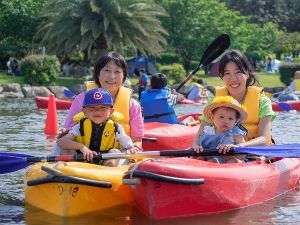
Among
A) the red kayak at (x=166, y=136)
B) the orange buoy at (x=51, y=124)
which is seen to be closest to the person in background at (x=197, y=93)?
the orange buoy at (x=51, y=124)

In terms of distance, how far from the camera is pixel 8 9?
118ft

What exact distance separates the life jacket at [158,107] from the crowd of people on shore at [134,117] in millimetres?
Answer: 2741

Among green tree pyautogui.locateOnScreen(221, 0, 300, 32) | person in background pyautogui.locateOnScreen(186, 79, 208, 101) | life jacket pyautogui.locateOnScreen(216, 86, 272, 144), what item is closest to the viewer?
life jacket pyautogui.locateOnScreen(216, 86, 272, 144)

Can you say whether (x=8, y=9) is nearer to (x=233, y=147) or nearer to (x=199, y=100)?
(x=199, y=100)

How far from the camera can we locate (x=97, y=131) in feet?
20.3

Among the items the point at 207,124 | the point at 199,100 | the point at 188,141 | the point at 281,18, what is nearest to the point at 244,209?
the point at 207,124

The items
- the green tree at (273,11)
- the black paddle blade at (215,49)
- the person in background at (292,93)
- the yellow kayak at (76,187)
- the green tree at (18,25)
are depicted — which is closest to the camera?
the yellow kayak at (76,187)

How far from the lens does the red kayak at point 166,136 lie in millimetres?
8758

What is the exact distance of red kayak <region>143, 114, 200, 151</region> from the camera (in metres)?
8.76

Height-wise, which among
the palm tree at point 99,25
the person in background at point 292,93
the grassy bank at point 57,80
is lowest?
the grassy bank at point 57,80

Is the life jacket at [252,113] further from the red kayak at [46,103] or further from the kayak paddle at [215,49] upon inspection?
the red kayak at [46,103]

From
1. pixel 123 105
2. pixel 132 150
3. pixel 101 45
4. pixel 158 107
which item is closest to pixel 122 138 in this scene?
pixel 132 150

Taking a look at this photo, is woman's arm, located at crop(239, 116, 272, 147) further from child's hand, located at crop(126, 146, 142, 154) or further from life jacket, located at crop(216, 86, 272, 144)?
child's hand, located at crop(126, 146, 142, 154)

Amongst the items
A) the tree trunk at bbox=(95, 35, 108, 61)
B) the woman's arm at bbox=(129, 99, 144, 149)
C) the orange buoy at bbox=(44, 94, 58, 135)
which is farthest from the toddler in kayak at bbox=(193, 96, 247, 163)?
the tree trunk at bbox=(95, 35, 108, 61)
